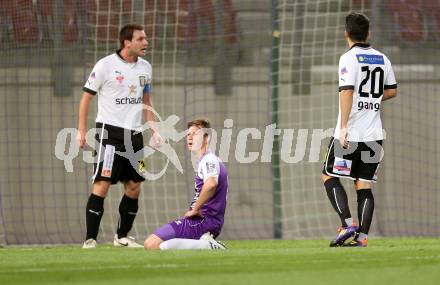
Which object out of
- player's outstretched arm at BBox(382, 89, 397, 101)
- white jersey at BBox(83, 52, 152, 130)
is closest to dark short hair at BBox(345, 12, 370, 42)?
player's outstretched arm at BBox(382, 89, 397, 101)

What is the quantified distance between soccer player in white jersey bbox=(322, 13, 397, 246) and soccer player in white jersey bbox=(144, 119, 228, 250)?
2.89ft

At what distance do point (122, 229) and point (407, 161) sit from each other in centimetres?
Result: 410

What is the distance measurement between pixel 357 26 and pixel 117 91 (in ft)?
7.92

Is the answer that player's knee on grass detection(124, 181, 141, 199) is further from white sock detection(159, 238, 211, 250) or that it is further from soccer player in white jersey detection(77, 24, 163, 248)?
white sock detection(159, 238, 211, 250)

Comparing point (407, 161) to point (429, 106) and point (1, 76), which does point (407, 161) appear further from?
point (1, 76)

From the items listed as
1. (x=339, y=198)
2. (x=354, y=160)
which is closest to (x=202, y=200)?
(x=339, y=198)

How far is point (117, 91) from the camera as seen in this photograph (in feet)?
33.9

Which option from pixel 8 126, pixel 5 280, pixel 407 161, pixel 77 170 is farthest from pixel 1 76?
pixel 5 280

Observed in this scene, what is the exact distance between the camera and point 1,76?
487 inches

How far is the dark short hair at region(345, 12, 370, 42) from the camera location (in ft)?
29.4

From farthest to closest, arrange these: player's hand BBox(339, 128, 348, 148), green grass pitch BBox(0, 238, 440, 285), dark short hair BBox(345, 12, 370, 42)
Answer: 1. dark short hair BBox(345, 12, 370, 42)
2. player's hand BBox(339, 128, 348, 148)
3. green grass pitch BBox(0, 238, 440, 285)

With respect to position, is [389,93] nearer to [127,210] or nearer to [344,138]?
[344,138]

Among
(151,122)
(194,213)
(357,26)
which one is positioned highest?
(357,26)

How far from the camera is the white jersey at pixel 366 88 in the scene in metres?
9.02
